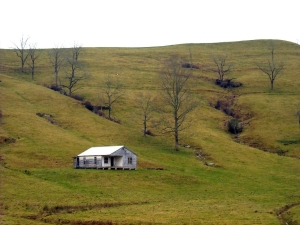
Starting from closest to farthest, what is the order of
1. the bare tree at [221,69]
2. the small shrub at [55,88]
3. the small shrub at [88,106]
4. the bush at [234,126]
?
the bush at [234,126], the small shrub at [88,106], the small shrub at [55,88], the bare tree at [221,69]

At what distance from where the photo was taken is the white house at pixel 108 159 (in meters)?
74.8

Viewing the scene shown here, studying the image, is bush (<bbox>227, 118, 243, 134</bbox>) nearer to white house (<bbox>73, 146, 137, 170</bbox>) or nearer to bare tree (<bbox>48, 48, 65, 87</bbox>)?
white house (<bbox>73, 146, 137, 170</bbox>)

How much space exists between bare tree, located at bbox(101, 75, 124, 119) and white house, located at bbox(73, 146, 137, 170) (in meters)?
28.1

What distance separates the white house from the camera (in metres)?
74.8

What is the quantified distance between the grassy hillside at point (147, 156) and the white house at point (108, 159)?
1.72 m

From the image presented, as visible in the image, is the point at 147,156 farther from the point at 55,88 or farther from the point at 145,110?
the point at 55,88

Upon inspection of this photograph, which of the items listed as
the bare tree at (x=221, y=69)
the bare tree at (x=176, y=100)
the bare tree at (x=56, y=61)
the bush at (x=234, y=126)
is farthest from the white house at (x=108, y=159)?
the bare tree at (x=221, y=69)

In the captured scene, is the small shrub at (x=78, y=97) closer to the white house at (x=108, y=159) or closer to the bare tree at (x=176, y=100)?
the bare tree at (x=176, y=100)

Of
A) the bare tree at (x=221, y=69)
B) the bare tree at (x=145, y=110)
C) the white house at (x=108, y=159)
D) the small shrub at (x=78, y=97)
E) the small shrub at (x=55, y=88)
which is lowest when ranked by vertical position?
the white house at (x=108, y=159)

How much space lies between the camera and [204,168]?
3113 inches

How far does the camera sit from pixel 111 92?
119500 millimetres

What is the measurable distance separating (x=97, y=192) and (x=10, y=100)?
50773mm

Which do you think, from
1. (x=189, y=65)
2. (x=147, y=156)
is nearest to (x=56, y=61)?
(x=189, y=65)

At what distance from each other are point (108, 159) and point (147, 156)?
382 inches
